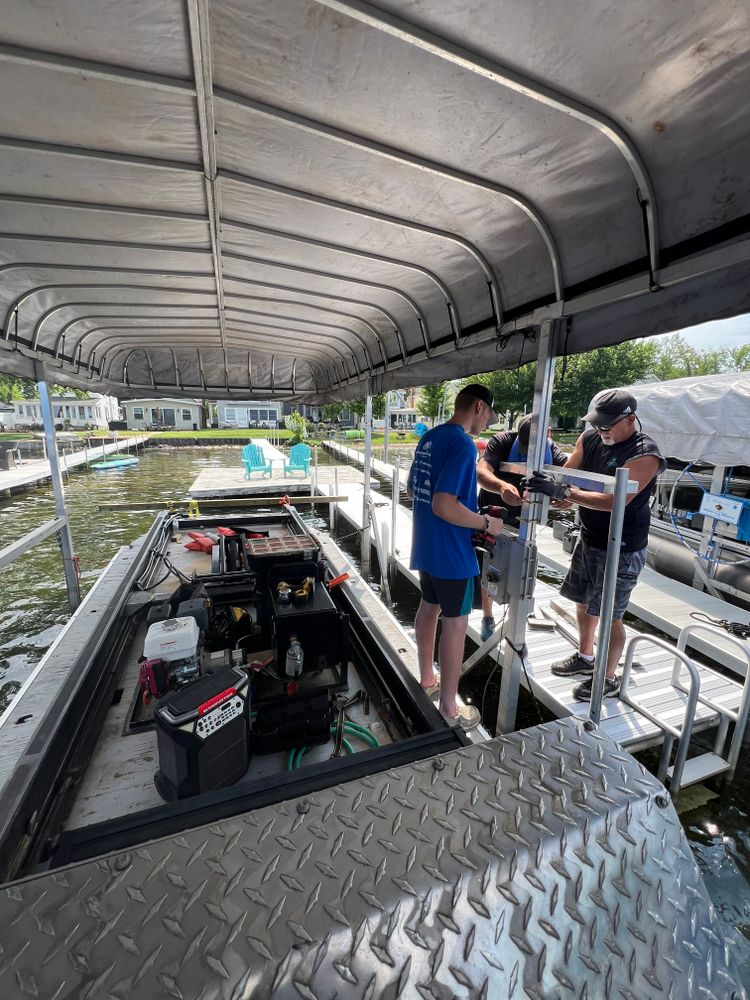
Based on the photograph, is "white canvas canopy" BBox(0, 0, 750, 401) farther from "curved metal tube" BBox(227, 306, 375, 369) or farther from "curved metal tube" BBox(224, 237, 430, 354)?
"curved metal tube" BBox(227, 306, 375, 369)

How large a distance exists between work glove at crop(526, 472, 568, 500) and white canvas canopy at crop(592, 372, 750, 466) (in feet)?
18.0

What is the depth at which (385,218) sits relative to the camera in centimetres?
205

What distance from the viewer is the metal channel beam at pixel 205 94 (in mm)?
1050

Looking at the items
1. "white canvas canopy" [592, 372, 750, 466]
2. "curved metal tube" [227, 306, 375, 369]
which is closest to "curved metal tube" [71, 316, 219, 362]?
"curved metal tube" [227, 306, 375, 369]

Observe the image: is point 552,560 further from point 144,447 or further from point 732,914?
point 144,447

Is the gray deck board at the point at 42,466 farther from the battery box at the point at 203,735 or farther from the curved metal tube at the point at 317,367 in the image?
the battery box at the point at 203,735

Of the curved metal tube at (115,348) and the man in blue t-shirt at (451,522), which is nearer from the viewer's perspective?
the man in blue t-shirt at (451,522)

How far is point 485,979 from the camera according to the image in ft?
3.09

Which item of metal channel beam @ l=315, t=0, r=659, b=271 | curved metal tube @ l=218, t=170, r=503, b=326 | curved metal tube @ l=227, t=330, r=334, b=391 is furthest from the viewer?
curved metal tube @ l=227, t=330, r=334, b=391

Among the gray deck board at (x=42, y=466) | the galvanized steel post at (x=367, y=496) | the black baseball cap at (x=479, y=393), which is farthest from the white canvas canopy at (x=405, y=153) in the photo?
the gray deck board at (x=42, y=466)

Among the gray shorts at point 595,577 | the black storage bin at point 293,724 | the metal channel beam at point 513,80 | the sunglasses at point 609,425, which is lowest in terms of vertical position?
the black storage bin at point 293,724

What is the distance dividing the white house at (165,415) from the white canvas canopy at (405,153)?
3579 centimetres

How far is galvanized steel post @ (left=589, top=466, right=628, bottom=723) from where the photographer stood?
6.34ft

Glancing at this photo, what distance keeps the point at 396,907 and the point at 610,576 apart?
5.48ft
